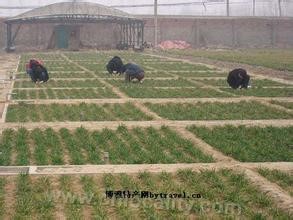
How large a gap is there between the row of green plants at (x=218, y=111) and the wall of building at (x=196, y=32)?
43.7 m

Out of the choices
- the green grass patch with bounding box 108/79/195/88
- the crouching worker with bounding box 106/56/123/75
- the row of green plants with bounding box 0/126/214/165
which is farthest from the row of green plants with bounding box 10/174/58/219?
the crouching worker with bounding box 106/56/123/75

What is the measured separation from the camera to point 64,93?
758 inches

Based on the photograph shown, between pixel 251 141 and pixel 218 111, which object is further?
pixel 218 111

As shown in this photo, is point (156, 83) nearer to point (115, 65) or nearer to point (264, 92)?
point (115, 65)

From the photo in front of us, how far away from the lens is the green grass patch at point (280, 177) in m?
8.12

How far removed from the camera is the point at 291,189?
7.95m

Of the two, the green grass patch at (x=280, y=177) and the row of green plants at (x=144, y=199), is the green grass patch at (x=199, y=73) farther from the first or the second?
the row of green plants at (x=144, y=199)

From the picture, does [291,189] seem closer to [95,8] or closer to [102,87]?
[102,87]

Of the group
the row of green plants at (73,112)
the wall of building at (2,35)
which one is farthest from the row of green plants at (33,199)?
the wall of building at (2,35)

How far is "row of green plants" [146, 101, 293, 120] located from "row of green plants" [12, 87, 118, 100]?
2.97m

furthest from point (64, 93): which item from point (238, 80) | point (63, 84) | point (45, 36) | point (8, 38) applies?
point (45, 36)

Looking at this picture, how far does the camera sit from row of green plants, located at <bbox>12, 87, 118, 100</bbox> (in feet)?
60.0

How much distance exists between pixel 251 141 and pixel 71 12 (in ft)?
160

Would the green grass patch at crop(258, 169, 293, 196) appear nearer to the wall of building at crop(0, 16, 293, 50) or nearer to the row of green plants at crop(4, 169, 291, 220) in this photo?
the row of green plants at crop(4, 169, 291, 220)
